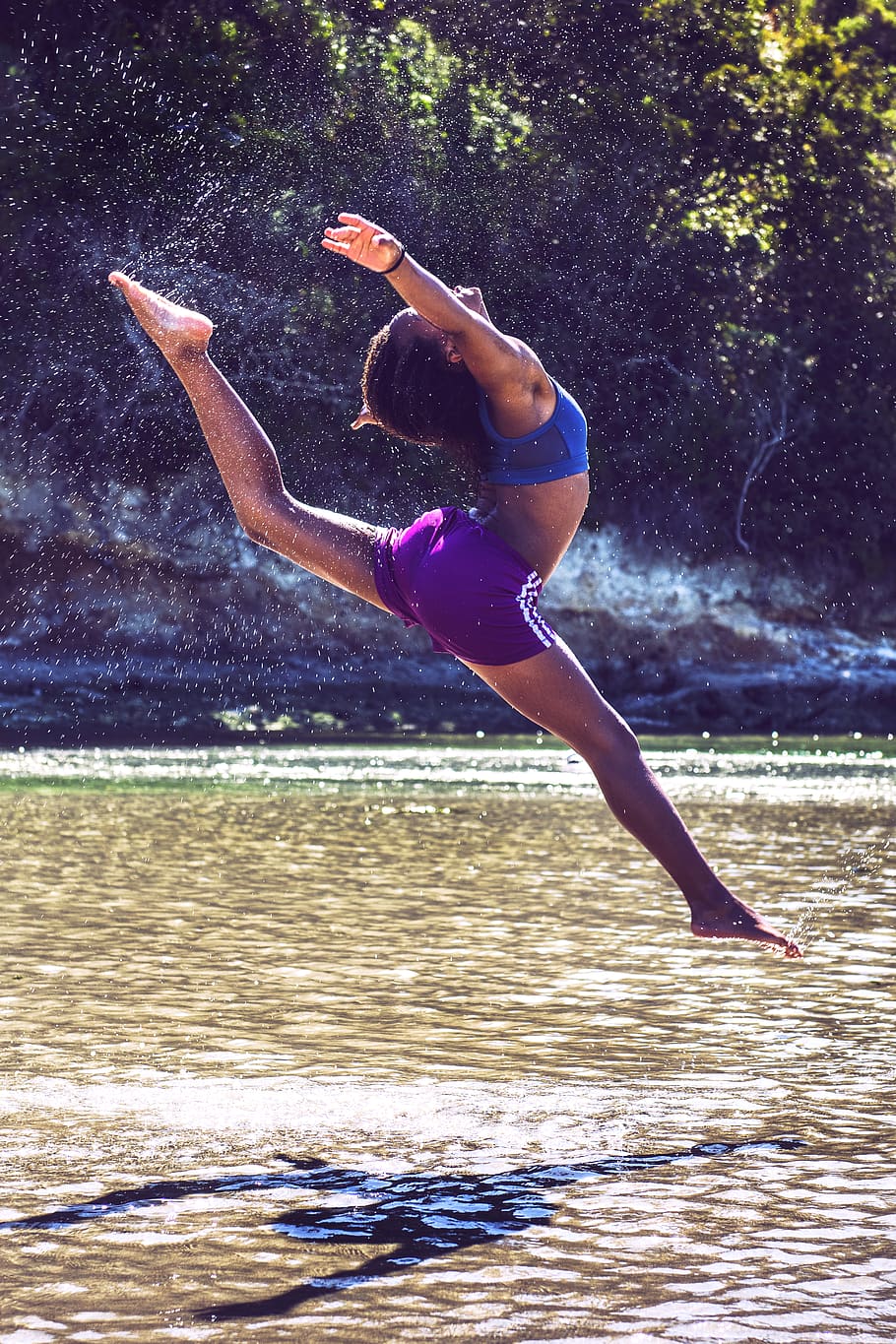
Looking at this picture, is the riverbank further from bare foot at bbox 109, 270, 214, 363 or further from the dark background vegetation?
bare foot at bbox 109, 270, 214, 363

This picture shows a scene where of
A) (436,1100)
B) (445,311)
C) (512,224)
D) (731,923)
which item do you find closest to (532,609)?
(445,311)

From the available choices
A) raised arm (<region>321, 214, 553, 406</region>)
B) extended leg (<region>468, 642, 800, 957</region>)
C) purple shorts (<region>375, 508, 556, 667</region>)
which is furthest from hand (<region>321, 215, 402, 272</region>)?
extended leg (<region>468, 642, 800, 957</region>)

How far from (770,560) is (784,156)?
662cm

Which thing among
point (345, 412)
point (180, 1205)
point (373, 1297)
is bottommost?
point (345, 412)

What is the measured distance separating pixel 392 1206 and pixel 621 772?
4.25ft

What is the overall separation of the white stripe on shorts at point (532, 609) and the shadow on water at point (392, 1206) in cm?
120

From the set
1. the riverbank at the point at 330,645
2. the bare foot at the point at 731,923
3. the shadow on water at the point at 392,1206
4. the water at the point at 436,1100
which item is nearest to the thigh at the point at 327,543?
the bare foot at the point at 731,923

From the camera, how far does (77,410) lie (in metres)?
23.5

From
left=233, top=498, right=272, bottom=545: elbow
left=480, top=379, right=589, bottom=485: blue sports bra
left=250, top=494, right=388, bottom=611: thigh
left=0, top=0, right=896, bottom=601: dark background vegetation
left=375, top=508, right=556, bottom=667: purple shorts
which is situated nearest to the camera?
left=375, top=508, right=556, bottom=667: purple shorts

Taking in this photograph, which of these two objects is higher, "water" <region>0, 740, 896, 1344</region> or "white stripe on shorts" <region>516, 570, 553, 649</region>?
"white stripe on shorts" <region>516, 570, 553, 649</region>

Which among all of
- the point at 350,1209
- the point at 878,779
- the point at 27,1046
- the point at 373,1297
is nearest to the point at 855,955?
the point at 27,1046

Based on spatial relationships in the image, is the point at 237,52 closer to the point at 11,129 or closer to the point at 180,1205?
the point at 11,129

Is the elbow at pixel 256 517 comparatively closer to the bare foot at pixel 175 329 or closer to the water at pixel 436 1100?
the bare foot at pixel 175 329

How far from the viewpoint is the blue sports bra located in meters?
4.47
